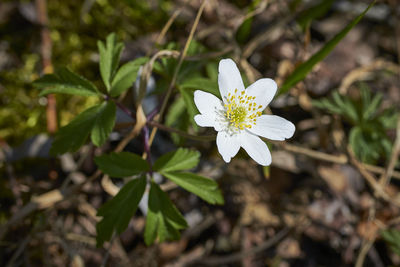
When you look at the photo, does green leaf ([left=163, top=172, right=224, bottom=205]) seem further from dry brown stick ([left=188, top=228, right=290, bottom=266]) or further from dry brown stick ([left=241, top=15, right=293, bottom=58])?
dry brown stick ([left=241, top=15, right=293, bottom=58])

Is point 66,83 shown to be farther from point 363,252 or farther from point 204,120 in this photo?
point 363,252

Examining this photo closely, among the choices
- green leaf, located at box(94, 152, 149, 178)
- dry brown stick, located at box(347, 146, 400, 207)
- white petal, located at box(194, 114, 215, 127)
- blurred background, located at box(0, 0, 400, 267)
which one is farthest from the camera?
dry brown stick, located at box(347, 146, 400, 207)

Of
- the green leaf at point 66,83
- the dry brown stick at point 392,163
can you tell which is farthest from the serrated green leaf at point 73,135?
the dry brown stick at point 392,163

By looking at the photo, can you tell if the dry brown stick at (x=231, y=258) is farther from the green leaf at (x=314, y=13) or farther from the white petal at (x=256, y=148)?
the green leaf at (x=314, y=13)

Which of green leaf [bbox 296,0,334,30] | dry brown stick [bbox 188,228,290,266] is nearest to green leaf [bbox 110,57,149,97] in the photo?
dry brown stick [bbox 188,228,290,266]

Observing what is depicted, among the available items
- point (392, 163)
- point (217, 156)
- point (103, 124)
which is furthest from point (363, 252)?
point (103, 124)

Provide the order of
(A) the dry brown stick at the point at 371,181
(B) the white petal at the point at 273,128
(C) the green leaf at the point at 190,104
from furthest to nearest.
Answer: (A) the dry brown stick at the point at 371,181 < (C) the green leaf at the point at 190,104 < (B) the white petal at the point at 273,128
